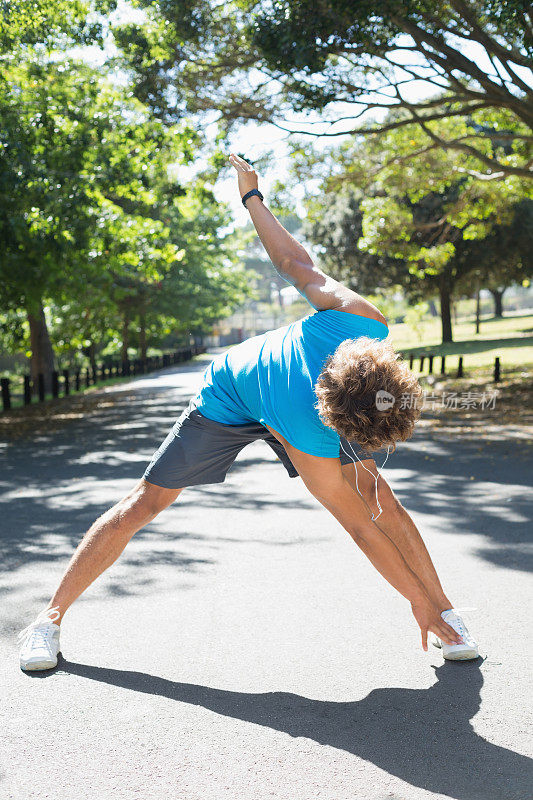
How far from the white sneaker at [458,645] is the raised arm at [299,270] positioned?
1338 mm

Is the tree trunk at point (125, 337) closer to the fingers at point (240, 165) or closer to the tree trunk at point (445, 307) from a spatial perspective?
the tree trunk at point (445, 307)

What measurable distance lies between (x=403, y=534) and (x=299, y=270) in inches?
48.2

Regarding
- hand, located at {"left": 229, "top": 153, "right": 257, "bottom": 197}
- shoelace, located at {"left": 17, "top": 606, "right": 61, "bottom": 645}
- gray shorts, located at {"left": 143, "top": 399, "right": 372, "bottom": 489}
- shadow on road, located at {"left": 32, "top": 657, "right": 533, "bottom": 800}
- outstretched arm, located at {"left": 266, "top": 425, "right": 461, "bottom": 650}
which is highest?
hand, located at {"left": 229, "top": 153, "right": 257, "bottom": 197}

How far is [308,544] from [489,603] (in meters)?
1.65

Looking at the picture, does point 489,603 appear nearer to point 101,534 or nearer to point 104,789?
point 101,534

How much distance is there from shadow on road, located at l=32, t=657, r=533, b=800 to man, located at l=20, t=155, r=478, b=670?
24 cm

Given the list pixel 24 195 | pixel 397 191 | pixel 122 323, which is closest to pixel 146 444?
pixel 24 195

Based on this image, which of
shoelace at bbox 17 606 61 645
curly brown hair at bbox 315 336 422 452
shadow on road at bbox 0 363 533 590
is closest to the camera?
curly brown hair at bbox 315 336 422 452

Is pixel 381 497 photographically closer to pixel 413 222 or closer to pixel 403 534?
pixel 403 534

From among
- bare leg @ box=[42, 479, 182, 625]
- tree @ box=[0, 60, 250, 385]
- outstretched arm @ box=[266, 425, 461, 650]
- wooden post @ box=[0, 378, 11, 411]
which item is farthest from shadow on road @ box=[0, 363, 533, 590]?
wooden post @ box=[0, 378, 11, 411]

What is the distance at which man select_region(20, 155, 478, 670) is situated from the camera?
2975 millimetres

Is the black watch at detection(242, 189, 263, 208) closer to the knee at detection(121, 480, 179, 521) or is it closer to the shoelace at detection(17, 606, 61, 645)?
the knee at detection(121, 480, 179, 521)

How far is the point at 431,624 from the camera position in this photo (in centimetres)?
355

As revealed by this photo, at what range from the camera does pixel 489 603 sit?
4.43 meters
